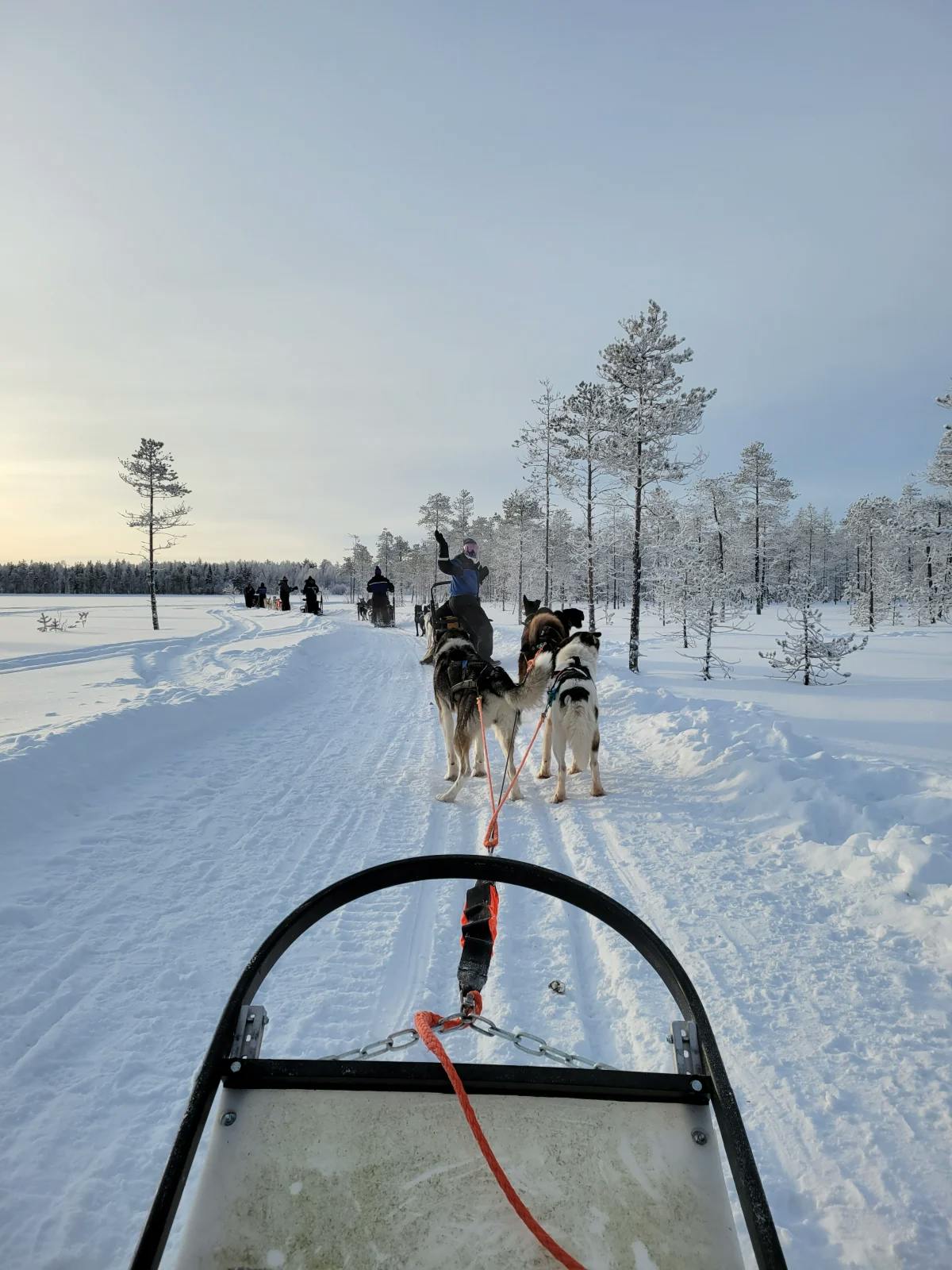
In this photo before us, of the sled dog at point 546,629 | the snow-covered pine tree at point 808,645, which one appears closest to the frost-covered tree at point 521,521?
the snow-covered pine tree at point 808,645

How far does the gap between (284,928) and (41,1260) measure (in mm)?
1414

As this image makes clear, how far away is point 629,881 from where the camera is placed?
3.89 metres

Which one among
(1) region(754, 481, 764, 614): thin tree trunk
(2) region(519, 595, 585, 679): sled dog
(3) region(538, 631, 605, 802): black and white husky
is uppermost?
(1) region(754, 481, 764, 614): thin tree trunk

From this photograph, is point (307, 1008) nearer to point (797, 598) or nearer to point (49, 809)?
point (49, 809)

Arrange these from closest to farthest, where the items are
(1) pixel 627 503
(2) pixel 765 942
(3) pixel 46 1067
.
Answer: (3) pixel 46 1067
(2) pixel 765 942
(1) pixel 627 503

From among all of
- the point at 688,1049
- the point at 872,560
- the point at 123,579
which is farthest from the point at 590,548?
the point at 123,579

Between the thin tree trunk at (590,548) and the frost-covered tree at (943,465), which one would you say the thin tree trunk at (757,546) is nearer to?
the frost-covered tree at (943,465)

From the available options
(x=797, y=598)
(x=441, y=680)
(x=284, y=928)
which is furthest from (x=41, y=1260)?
(x=797, y=598)

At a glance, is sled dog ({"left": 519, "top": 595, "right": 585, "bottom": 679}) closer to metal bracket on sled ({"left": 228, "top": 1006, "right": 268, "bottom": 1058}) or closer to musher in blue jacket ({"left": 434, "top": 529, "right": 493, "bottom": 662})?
musher in blue jacket ({"left": 434, "top": 529, "right": 493, "bottom": 662})

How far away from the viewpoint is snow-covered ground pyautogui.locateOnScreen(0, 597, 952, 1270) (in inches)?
78.7

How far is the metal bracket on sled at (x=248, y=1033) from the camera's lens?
4.19ft

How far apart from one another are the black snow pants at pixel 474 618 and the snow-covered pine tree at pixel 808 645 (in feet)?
21.0

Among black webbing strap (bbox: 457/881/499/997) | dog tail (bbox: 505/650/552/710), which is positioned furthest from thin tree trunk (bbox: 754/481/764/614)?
black webbing strap (bbox: 457/881/499/997)

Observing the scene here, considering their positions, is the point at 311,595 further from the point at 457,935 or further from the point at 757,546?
the point at 757,546
